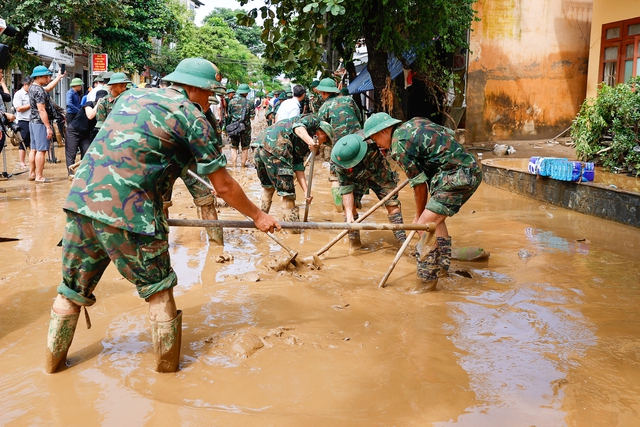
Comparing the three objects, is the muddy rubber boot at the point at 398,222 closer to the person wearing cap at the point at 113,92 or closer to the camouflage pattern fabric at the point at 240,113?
the person wearing cap at the point at 113,92

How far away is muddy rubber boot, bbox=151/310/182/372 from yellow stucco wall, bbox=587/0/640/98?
38.1 feet

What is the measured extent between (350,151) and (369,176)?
0.69 m

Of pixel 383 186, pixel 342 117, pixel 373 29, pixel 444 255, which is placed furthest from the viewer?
pixel 373 29

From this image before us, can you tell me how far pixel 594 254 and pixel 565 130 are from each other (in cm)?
974

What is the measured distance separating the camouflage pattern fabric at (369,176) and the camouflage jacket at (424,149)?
1.32 m

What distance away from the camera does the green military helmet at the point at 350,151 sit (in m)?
5.67

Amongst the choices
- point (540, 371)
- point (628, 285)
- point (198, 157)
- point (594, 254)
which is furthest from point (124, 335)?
point (594, 254)

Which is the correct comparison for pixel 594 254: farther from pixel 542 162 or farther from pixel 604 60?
pixel 604 60

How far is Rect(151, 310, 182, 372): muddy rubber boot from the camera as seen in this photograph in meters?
3.23

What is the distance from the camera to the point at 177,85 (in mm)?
3453

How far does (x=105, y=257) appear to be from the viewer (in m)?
3.21

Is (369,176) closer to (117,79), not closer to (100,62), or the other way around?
(117,79)

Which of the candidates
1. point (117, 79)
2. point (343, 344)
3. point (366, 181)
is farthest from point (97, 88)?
point (343, 344)

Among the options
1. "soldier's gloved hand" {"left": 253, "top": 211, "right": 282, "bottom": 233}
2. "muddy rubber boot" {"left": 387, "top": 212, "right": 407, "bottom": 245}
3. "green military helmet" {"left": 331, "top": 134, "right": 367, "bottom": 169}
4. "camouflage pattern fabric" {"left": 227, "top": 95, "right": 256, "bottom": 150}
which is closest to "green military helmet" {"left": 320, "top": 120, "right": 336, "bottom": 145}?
"green military helmet" {"left": 331, "top": 134, "right": 367, "bottom": 169}
